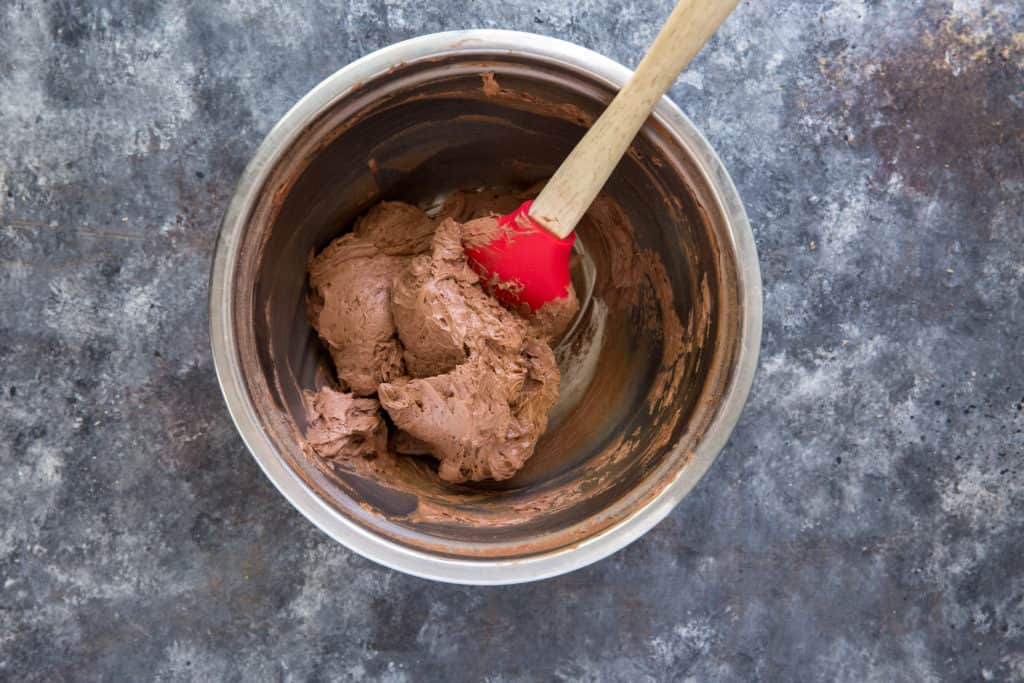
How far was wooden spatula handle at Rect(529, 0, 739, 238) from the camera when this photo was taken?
5.38ft

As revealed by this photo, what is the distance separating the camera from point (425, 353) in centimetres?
214

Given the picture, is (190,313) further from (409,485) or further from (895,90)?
(895,90)

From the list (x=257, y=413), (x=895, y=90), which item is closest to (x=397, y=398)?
(x=257, y=413)

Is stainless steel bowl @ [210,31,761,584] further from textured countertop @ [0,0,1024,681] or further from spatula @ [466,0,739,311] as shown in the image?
textured countertop @ [0,0,1024,681]

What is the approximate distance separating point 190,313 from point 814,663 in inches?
97.6

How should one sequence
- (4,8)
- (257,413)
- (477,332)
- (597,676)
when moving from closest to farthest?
(257,413), (477,332), (4,8), (597,676)

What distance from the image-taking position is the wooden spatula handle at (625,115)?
5.38 feet

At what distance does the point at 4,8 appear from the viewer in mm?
2465

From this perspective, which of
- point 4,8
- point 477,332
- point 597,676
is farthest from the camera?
point 597,676

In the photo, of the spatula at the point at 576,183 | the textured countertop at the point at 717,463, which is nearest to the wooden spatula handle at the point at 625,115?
the spatula at the point at 576,183

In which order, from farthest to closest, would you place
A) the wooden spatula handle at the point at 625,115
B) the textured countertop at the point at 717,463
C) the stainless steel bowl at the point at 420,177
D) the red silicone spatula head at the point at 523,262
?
the textured countertop at the point at 717,463 < the red silicone spatula head at the point at 523,262 < the stainless steel bowl at the point at 420,177 < the wooden spatula handle at the point at 625,115

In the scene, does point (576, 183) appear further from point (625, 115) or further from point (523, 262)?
point (523, 262)

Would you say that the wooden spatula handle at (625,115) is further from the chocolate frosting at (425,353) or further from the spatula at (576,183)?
the chocolate frosting at (425,353)

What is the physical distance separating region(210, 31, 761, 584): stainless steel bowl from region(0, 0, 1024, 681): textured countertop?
0.57 meters
